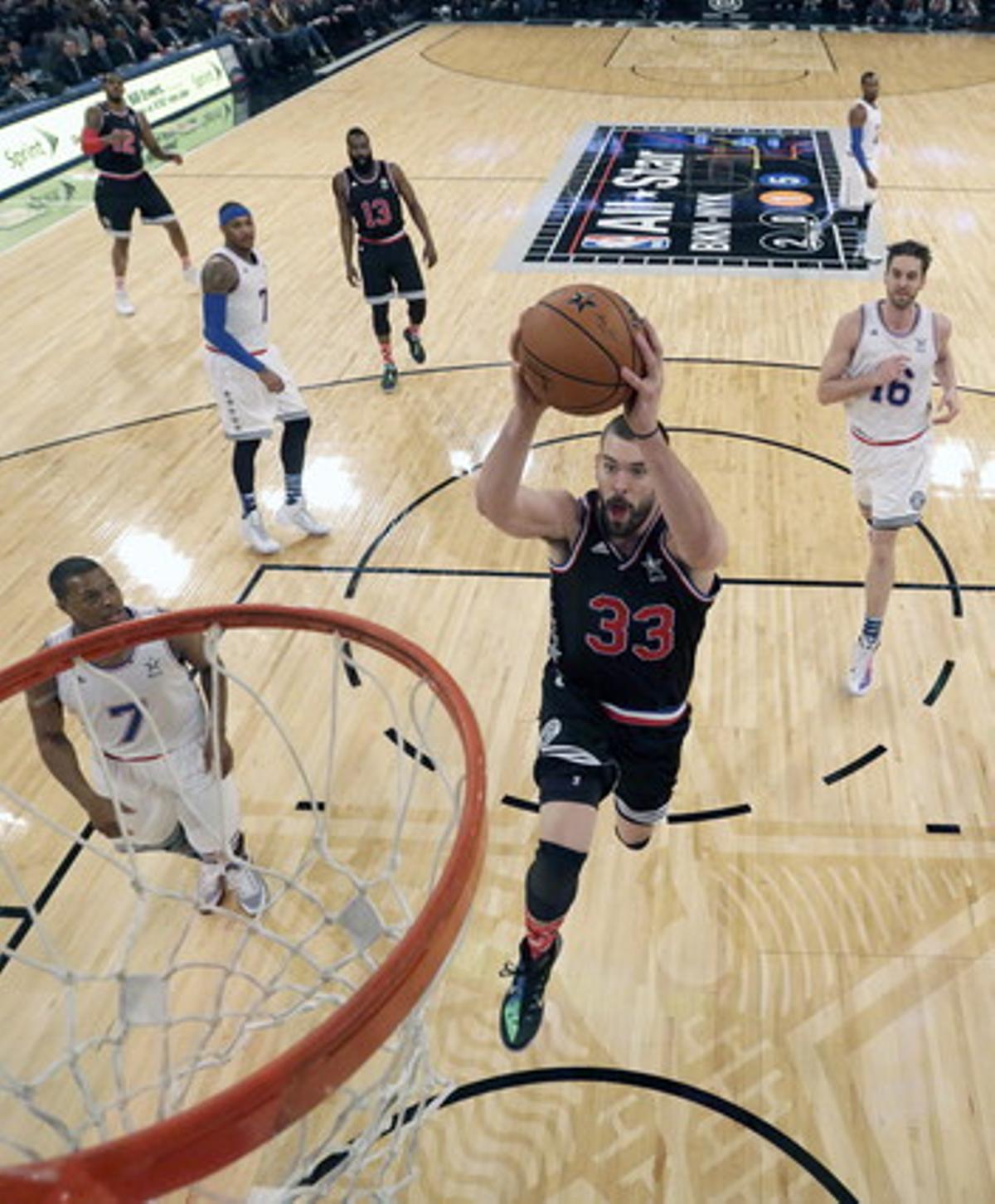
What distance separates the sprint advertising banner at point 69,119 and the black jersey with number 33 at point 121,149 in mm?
3119

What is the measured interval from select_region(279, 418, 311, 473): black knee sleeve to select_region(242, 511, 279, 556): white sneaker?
0.32m

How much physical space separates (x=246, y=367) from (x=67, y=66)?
43.2 ft

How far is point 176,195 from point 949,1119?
38.9 feet

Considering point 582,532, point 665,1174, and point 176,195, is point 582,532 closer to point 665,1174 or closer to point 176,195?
point 665,1174

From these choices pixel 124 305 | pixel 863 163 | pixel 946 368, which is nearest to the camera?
pixel 946 368

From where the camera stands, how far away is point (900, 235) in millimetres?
9797

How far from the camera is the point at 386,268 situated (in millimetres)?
7020

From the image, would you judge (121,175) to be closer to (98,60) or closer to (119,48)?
(98,60)

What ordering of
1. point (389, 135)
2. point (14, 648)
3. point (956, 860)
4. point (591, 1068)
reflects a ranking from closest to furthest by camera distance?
point (591, 1068), point (956, 860), point (14, 648), point (389, 135)

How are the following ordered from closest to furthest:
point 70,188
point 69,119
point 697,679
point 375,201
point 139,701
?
point 139,701
point 697,679
point 375,201
point 70,188
point 69,119

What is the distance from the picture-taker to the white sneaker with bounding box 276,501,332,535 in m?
5.65

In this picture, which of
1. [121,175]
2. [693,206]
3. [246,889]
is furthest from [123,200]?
[246,889]

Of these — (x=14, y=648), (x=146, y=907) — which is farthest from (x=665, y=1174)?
(x=14, y=648)

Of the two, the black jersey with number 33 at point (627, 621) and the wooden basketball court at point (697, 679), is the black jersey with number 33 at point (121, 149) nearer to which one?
the wooden basketball court at point (697, 679)
